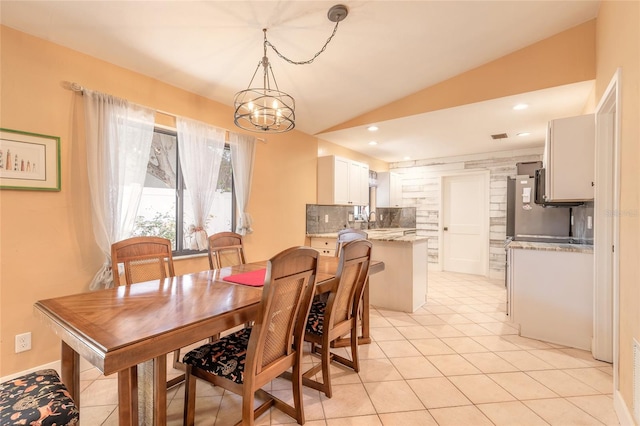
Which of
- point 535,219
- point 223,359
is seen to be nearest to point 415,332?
point 223,359

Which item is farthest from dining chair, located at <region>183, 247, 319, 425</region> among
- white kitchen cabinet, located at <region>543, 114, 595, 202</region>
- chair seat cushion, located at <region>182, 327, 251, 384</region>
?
white kitchen cabinet, located at <region>543, 114, 595, 202</region>

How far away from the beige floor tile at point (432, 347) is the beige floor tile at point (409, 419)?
83 centimetres

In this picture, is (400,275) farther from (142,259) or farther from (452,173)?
(452,173)

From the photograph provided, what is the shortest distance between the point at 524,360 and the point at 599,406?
1.96 ft

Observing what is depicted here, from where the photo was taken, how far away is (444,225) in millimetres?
6074

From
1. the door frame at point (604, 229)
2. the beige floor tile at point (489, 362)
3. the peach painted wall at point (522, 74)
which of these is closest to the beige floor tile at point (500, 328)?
the beige floor tile at point (489, 362)

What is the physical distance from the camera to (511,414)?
1.76 m

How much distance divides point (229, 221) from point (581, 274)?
355 centimetres

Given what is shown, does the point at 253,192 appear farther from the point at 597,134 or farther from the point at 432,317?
the point at 597,134

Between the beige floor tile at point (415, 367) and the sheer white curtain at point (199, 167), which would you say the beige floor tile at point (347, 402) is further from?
the sheer white curtain at point (199, 167)

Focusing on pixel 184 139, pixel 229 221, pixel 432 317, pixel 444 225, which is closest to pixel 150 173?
pixel 184 139

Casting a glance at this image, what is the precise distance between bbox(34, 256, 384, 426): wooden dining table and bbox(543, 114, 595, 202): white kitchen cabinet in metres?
2.44

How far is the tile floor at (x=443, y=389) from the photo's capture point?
5.72 feet

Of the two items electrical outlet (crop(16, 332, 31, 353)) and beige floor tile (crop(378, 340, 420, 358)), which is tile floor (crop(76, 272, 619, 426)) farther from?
electrical outlet (crop(16, 332, 31, 353))
